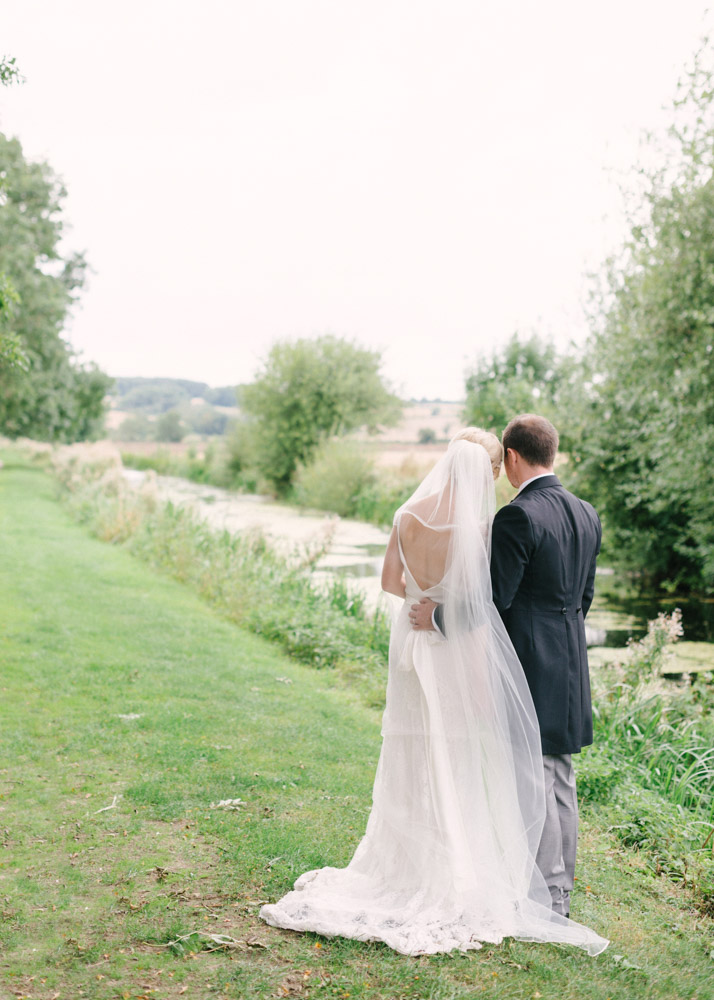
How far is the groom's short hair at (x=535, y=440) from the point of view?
11.7 feet

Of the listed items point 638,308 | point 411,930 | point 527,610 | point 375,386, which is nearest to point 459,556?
point 527,610

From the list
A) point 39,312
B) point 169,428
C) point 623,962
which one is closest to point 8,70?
point 623,962

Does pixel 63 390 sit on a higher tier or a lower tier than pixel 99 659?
higher

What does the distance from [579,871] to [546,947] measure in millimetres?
1142

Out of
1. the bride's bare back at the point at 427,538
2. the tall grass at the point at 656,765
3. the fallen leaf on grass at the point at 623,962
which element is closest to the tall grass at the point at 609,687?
the tall grass at the point at 656,765

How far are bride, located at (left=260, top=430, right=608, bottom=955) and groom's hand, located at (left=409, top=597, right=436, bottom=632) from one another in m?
0.03

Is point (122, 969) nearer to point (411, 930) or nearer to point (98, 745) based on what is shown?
point (411, 930)

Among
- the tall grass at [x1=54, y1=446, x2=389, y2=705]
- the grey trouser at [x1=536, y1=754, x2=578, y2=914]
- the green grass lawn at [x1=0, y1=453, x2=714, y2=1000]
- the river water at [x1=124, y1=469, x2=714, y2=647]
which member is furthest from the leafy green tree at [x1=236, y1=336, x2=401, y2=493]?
the grey trouser at [x1=536, y1=754, x2=578, y2=914]

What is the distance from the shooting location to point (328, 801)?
510 cm

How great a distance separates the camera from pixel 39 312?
2892 centimetres

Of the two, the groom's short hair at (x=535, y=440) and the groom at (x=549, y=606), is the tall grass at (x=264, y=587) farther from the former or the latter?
the groom's short hair at (x=535, y=440)

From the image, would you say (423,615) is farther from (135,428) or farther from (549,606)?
(135,428)

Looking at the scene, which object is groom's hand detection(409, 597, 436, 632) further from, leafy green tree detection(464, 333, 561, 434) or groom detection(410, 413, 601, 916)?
leafy green tree detection(464, 333, 561, 434)

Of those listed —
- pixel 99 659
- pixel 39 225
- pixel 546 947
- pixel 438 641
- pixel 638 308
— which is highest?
pixel 39 225
